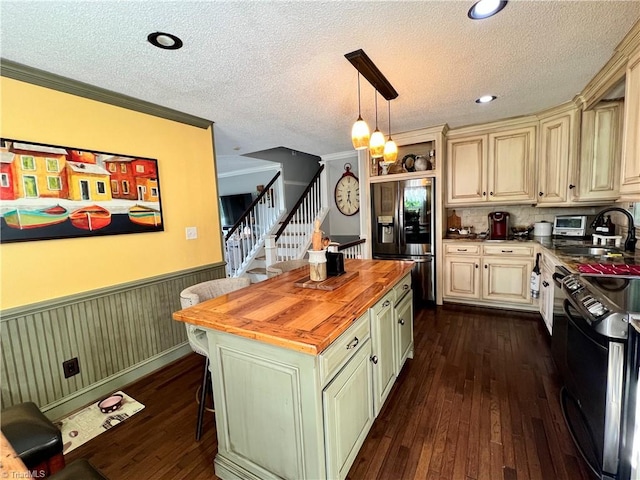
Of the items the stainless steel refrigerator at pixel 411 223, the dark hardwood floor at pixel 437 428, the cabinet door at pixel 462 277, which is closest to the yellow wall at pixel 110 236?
the dark hardwood floor at pixel 437 428

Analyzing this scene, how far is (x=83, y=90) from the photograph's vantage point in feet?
6.91

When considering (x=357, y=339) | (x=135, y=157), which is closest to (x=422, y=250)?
(x=357, y=339)

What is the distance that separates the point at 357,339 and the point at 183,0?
1.83 meters

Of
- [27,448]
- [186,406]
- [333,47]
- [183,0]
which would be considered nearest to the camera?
[27,448]

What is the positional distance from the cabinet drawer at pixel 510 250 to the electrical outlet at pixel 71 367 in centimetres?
417

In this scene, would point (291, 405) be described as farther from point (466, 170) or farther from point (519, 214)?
point (519, 214)

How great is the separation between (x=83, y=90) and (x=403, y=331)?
300 cm

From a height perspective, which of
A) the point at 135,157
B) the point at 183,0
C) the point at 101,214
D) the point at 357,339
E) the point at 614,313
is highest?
the point at 183,0

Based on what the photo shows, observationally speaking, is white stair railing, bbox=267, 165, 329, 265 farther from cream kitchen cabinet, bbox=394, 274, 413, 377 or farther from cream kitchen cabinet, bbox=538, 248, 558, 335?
cream kitchen cabinet, bbox=538, 248, 558, 335

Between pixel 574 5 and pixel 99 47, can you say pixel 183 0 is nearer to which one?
pixel 99 47

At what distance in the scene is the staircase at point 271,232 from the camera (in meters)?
4.76

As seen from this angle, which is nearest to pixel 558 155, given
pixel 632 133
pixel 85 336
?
pixel 632 133

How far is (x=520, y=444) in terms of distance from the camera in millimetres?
1627

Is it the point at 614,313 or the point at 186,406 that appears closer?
the point at 614,313
